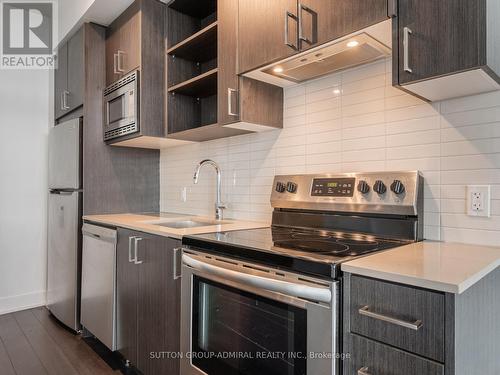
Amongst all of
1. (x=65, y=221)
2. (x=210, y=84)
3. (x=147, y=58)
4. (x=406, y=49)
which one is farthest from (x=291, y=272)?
(x=65, y=221)

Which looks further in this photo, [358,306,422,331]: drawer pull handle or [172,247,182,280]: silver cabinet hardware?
[172,247,182,280]: silver cabinet hardware

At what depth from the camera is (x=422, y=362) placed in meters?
0.82

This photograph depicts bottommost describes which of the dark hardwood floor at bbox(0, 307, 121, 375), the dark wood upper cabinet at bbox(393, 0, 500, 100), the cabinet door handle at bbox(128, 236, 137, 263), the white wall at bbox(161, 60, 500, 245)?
the dark hardwood floor at bbox(0, 307, 121, 375)

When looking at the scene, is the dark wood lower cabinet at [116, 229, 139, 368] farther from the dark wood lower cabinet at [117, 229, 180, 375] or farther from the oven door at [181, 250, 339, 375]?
the oven door at [181, 250, 339, 375]

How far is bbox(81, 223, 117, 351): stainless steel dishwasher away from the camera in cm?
212

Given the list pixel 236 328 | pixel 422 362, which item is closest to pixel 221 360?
pixel 236 328

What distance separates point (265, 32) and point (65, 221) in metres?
2.11

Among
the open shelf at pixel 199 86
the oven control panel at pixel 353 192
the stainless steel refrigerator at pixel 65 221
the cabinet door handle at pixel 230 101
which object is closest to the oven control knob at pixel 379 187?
the oven control panel at pixel 353 192

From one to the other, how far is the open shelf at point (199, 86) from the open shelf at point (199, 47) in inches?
8.9

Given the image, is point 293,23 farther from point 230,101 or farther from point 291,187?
point 291,187

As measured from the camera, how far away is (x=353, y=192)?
4.93 ft

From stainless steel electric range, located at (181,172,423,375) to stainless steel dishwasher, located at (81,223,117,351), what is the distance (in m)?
0.80

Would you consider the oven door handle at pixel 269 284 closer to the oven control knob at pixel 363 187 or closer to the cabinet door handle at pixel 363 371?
the cabinet door handle at pixel 363 371

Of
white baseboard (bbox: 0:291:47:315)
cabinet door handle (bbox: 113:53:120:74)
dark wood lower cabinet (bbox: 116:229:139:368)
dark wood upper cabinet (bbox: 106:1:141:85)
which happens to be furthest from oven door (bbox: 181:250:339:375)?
white baseboard (bbox: 0:291:47:315)
